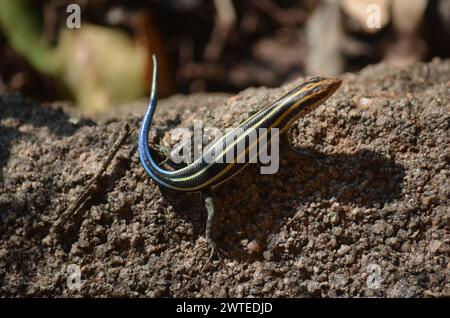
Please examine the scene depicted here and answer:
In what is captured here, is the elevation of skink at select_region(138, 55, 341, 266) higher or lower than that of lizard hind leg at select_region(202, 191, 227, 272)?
higher

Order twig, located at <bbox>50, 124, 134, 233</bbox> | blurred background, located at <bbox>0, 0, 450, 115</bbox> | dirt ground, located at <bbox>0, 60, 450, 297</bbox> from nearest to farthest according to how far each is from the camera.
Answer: dirt ground, located at <bbox>0, 60, 450, 297</bbox>
twig, located at <bbox>50, 124, 134, 233</bbox>
blurred background, located at <bbox>0, 0, 450, 115</bbox>

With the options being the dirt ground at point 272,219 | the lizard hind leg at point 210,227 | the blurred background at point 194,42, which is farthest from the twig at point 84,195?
the blurred background at point 194,42

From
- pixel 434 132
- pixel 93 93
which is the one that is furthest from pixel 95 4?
pixel 434 132

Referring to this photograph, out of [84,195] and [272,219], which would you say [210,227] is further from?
[84,195]

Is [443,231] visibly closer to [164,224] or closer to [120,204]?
[164,224]
